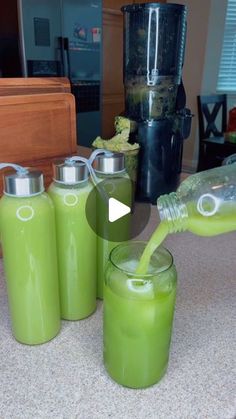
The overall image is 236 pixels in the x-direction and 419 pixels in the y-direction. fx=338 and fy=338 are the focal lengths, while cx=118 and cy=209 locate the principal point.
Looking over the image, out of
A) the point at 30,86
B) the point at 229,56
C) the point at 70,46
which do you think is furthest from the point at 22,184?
the point at 229,56

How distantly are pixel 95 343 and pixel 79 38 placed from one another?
2448 millimetres

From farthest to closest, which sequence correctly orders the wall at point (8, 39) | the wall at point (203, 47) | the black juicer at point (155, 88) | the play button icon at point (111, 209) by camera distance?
1. the wall at point (203, 47)
2. the wall at point (8, 39)
3. the black juicer at point (155, 88)
4. the play button icon at point (111, 209)

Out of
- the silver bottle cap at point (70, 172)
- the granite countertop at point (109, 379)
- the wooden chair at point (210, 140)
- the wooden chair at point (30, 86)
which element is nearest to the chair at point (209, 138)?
the wooden chair at point (210, 140)

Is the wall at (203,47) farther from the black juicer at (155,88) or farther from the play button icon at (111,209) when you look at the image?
the play button icon at (111,209)

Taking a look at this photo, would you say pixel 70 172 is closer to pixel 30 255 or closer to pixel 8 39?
pixel 30 255

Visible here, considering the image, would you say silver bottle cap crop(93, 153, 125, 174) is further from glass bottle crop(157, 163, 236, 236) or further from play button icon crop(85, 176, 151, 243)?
glass bottle crop(157, 163, 236, 236)

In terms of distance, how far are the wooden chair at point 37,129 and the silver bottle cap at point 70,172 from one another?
0.69ft

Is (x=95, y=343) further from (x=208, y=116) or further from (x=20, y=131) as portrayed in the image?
(x=208, y=116)

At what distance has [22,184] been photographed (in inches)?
15.1

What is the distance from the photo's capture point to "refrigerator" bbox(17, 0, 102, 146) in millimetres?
2125

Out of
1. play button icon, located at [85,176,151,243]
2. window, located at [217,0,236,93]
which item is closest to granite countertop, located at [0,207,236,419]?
play button icon, located at [85,176,151,243]

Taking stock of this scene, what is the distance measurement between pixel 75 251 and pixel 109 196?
0.10 meters

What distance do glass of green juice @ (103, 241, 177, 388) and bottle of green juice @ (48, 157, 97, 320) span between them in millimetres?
65

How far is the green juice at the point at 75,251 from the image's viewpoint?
441 mm
